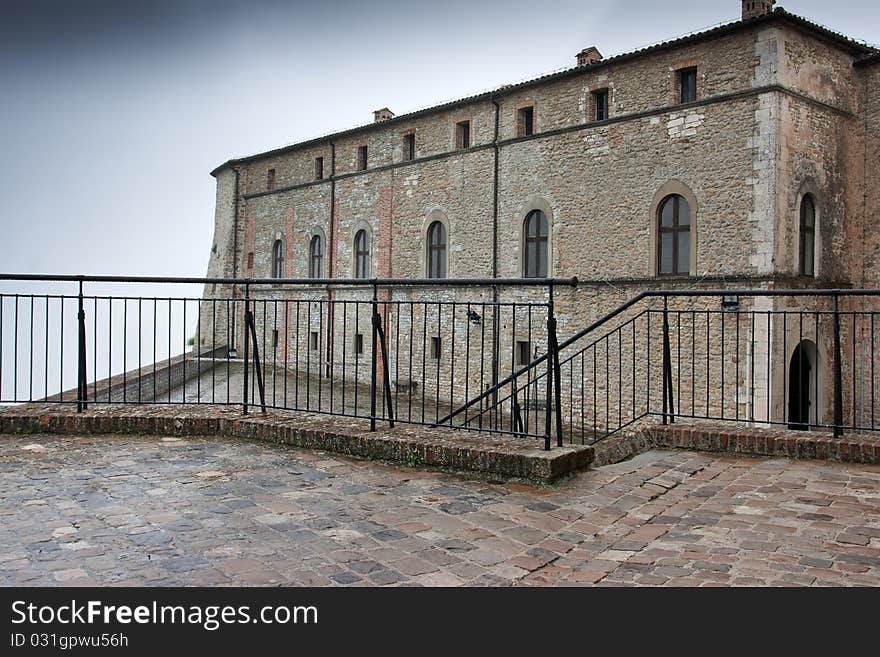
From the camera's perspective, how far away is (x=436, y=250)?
80.4 feet

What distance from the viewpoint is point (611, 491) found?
505 centimetres

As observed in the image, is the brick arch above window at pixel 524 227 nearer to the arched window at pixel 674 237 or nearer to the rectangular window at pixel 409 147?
the arched window at pixel 674 237

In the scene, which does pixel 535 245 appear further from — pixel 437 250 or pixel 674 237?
pixel 674 237

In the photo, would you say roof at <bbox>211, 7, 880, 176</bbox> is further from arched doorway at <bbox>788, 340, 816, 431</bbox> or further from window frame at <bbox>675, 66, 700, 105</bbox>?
arched doorway at <bbox>788, 340, 816, 431</bbox>

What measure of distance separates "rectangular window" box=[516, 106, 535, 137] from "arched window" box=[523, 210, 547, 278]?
2.38 m

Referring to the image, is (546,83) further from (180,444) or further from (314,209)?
(180,444)

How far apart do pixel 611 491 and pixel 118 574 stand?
10.2 feet

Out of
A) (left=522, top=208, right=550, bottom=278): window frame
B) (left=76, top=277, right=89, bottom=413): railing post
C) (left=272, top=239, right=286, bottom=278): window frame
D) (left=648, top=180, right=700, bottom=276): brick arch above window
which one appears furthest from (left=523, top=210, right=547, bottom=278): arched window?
(left=76, top=277, right=89, bottom=413): railing post

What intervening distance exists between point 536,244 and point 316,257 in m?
11.5

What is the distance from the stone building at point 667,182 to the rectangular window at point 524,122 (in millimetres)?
45

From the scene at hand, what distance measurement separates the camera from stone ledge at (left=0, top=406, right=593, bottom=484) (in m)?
5.40

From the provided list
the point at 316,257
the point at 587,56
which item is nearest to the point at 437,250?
the point at 316,257

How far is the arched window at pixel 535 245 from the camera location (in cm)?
2102
